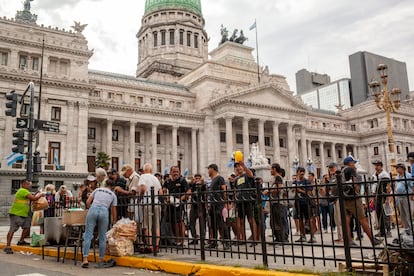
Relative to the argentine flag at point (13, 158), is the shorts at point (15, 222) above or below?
below

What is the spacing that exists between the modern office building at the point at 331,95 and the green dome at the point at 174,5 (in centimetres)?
5534

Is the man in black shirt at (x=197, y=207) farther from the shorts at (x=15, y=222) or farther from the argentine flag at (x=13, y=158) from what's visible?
the argentine flag at (x=13, y=158)

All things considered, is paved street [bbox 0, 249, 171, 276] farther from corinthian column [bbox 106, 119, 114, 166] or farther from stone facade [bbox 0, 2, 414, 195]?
corinthian column [bbox 106, 119, 114, 166]

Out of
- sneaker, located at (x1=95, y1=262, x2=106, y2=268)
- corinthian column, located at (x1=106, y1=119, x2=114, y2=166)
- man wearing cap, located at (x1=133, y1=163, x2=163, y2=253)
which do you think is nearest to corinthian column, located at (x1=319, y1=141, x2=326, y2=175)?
corinthian column, located at (x1=106, y1=119, x2=114, y2=166)

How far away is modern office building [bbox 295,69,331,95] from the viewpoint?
142 metres

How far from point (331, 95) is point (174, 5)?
74.0m

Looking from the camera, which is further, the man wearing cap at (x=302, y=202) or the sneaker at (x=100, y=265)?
the sneaker at (x=100, y=265)

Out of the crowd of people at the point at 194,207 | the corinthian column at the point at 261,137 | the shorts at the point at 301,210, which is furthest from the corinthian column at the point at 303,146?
the crowd of people at the point at 194,207

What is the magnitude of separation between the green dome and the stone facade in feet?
38.6

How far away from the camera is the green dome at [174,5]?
71438 mm

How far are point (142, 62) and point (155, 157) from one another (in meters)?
32.0

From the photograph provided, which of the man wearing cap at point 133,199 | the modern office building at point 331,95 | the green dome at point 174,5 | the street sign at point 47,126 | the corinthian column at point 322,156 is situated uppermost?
the green dome at point 174,5

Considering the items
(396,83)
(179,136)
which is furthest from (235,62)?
(396,83)

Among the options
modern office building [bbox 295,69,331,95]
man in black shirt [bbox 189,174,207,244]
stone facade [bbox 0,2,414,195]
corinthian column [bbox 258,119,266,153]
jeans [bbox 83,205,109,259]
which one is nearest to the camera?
man in black shirt [bbox 189,174,207,244]
